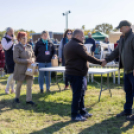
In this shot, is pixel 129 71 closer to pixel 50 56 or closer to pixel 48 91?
pixel 50 56

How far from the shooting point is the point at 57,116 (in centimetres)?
459

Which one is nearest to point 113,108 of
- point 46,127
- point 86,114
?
point 86,114

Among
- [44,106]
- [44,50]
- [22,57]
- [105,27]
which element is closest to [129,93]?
[44,106]

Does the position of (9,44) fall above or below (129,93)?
above

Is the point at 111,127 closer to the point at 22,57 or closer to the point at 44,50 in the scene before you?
the point at 22,57

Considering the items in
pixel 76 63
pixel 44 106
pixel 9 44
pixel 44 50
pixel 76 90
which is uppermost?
pixel 9 44

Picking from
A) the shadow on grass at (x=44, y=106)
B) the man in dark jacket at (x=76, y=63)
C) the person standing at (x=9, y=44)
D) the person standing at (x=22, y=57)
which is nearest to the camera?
the man in dark jacket at (x=76, y=63)

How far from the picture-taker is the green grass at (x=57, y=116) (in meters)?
3.83

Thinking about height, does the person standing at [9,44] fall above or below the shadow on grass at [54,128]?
above

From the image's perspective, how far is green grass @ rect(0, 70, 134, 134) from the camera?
3826mm

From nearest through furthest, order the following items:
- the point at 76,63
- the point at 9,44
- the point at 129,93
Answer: the point at 76,63
the point at 129,93
the point at 9,44

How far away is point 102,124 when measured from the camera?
4117mm

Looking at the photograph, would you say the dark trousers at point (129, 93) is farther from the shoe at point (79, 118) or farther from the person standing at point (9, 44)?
the person standing at point (9, 44)

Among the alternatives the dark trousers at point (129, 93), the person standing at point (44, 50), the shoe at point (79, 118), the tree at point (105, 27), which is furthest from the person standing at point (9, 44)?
the tree at point (105, 27)
